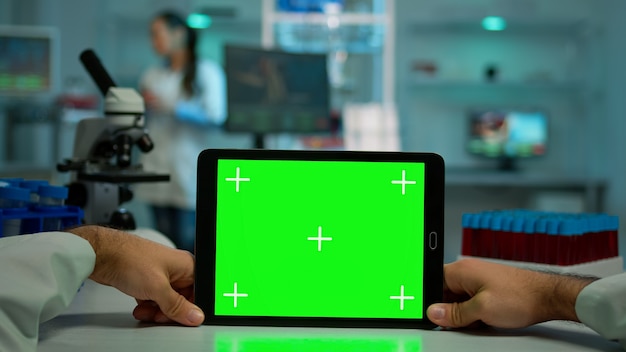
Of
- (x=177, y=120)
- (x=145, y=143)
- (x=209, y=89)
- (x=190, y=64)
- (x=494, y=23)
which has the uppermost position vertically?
(x=494, y=23)

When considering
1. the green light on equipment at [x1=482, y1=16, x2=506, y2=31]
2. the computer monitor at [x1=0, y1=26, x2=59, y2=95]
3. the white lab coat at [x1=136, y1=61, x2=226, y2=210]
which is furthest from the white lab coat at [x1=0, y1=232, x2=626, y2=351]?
the green light on equipment at [x1=482, y1=16, x2=506, y2=31]

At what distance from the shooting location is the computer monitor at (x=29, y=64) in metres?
4.68

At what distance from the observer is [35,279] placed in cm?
82

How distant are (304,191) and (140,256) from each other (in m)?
0.21

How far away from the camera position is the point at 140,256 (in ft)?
3.09

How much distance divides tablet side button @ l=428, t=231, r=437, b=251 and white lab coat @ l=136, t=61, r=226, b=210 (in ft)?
9.63

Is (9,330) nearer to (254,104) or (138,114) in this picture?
(138,114)

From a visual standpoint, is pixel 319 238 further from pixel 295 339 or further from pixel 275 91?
pixel 275 91

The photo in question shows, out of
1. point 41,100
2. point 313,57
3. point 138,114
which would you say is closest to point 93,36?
point 41,100

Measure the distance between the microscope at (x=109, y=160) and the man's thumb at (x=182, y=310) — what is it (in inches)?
25.6

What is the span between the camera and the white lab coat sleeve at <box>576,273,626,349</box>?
2.84 ft

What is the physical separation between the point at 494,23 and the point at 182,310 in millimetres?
4948

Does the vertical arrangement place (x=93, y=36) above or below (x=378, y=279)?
above

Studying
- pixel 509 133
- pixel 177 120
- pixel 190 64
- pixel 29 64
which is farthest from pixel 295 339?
pixel 509 133
